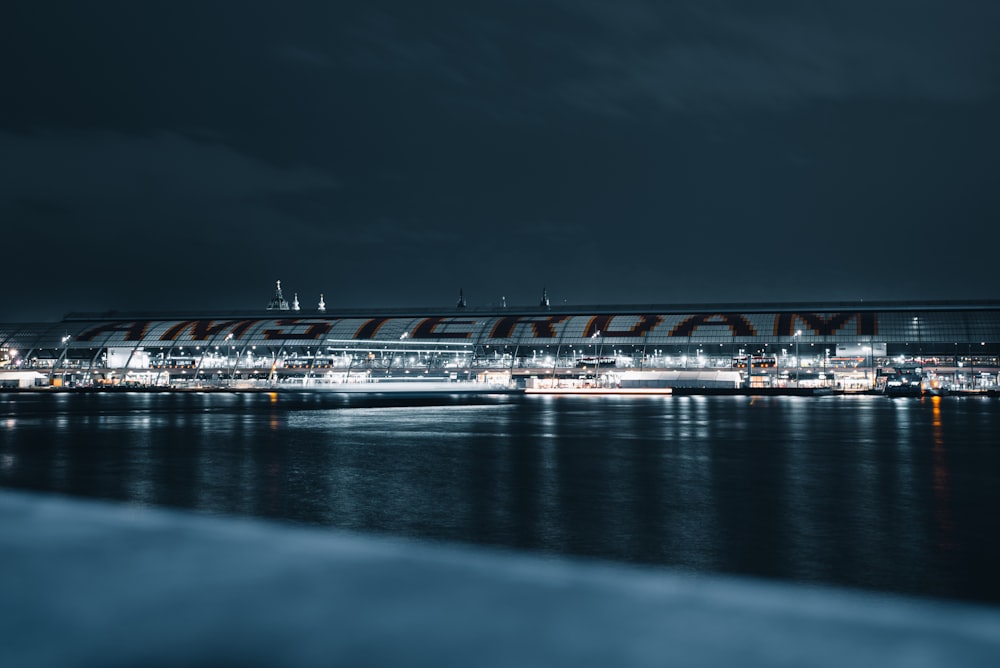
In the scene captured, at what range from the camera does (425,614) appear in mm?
8648

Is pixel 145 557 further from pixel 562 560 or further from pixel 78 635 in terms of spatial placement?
pixel 562 560

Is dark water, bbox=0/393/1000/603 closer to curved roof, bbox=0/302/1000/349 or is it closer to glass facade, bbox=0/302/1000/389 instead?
glass facade, bbox=0/302/1000/389

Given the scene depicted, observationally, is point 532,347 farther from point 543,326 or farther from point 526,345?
point 543,326

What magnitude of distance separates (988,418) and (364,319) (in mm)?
96755

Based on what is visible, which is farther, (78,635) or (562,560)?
(562,560)

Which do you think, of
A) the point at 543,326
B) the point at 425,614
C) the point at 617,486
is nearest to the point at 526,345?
the point at 543,326

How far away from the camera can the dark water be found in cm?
1159

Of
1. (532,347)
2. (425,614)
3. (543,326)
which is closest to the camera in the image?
(425,614)

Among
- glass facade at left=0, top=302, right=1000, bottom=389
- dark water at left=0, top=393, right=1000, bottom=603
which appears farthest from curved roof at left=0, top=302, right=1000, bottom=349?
dark water at left=0, top=393, right=1000, bottom=603

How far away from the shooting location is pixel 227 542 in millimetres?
12188

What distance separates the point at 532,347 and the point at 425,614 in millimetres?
107794

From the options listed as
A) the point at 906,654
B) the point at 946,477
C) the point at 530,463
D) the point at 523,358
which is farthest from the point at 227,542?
the point at 523,358

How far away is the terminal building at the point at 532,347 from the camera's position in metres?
104

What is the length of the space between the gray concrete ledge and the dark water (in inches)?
47.9
